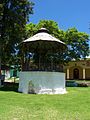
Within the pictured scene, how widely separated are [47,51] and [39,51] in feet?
2.22

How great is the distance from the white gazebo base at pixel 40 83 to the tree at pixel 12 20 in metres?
7.77

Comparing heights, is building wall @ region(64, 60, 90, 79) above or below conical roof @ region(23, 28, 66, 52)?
below

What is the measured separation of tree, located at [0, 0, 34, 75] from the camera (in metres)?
29.8

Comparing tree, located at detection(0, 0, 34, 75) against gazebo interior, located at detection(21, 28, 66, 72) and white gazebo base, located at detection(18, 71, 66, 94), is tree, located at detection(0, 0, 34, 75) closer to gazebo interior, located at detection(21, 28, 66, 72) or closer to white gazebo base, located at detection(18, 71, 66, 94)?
gazebo interior, located at detection(21, 28, 66, 72)

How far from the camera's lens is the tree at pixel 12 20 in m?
29.8

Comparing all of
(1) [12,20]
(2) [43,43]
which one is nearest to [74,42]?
(1) [12,20]

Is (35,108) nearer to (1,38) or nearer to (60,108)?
(60,108)

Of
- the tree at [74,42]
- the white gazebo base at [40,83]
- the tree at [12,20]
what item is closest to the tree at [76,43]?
the tree at [74,42]

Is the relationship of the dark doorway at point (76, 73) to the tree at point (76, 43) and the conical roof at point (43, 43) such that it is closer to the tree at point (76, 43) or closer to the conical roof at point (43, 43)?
the tree at point (76, 43)

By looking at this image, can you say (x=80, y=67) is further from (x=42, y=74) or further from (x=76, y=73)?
(x=42, y=74)

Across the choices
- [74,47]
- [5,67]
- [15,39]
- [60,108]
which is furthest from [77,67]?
[60,108]

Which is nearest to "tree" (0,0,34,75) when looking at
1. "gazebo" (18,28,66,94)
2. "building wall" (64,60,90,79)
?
"gazebo" (18,28,66,94)

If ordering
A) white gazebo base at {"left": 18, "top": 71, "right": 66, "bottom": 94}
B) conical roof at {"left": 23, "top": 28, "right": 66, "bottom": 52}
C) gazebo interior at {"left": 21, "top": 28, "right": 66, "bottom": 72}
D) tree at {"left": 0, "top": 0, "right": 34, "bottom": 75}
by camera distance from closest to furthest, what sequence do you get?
A: 1. white gazebo base at {"left": 18, "top": 71, "right": 66, "bottom": 94}
2. conical roof at {"left": 23, "top": 28, "right": 66, "bottom": 52}
3. gazebo interior at {"left": 21, "top": 28, "right": 66, "bottom": 72}
4. tree at {"left": 0, "top": 0, "right": 34, "bottom": 75}

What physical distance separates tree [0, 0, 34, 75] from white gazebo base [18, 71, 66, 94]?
7.77 meters
